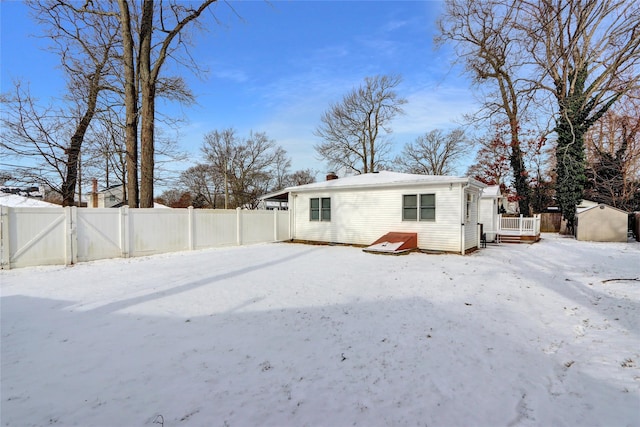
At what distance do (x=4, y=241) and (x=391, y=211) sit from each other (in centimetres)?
1166

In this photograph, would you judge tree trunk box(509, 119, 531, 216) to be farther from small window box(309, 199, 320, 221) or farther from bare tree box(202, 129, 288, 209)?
bare tree box(202, 129, 288, 209)

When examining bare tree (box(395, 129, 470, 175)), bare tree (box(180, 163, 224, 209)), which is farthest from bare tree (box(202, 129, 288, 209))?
bare tree (box(395, 129, 470, 175))

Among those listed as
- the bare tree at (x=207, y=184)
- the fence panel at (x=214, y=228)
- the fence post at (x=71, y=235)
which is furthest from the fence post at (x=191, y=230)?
the bare tree at (x=207, y=184)

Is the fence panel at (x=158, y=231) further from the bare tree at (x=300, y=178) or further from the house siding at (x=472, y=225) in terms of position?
the bare tree at (x=300, y=178)

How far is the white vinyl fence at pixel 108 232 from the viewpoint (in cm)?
786

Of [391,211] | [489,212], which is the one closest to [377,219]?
[391,211]

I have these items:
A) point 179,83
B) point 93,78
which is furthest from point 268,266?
point 93,78

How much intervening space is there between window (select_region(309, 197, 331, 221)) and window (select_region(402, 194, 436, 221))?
12.0 ft

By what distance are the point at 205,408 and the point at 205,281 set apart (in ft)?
14.7

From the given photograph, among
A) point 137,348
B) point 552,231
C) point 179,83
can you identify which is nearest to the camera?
point 137,348

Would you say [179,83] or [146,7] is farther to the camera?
[179,83]

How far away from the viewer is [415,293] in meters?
5.66

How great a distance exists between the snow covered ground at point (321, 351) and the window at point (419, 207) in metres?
4.76

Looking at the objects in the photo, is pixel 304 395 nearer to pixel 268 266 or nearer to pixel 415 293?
pixel 415 293
